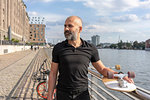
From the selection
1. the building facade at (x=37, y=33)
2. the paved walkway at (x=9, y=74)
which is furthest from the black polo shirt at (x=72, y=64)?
the building facade at (x=37, y=33)

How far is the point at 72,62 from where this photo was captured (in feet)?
6.16

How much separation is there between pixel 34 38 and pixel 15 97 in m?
154

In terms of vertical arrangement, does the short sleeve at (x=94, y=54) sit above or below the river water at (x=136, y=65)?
above

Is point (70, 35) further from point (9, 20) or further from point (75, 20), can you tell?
point (9, 20)

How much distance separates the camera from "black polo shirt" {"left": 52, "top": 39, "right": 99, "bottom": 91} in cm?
189

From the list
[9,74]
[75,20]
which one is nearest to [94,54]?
[75,20]

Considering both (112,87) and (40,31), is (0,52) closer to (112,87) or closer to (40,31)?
(112,87)

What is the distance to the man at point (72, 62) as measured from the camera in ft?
6.22

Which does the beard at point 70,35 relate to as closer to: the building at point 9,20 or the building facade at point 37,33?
the building at point 9,20

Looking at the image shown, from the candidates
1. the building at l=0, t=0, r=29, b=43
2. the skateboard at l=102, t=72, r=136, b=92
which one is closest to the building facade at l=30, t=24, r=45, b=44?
the building at l=0, t=0, r=29, b=43

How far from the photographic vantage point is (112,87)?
1.57 m

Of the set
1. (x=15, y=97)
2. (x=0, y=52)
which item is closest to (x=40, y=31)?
(x=0, y=52)

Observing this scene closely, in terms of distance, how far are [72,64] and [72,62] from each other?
0.02m

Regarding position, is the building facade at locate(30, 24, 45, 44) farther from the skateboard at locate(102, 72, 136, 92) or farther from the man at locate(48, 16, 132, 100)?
the skateboard at locate(102, 72, 136, 92)
